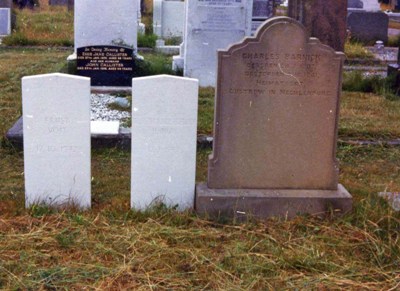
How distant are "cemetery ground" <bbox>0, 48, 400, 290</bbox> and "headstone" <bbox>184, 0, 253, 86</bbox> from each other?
16.8 ft

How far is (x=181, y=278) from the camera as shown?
4.14m

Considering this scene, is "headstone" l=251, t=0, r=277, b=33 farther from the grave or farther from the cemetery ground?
the cemetery ground

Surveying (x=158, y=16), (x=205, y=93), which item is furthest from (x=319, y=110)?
(x=158, y=16)

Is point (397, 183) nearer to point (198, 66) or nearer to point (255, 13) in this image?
point (198, 66)

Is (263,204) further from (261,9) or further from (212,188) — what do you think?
(261,9)

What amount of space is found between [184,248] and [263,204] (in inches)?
37.7

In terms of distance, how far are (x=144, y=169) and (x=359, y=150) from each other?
9.90 feet

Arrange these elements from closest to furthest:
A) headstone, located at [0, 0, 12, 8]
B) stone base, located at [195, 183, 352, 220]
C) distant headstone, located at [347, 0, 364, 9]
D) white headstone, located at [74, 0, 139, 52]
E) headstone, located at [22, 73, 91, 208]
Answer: headstone, located at [22, 73, 91, 208]
stone base, located at [195, 183, 352, 220]
white headstone, located at [74, 0, 139, 52]
headstone, located at [0, 0, 12, 8]
distant headstone, located at [347, 0, 364, 9]

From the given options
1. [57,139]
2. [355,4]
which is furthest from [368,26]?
[57,139]

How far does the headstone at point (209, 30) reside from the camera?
1087 cm

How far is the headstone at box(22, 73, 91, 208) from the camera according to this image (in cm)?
509

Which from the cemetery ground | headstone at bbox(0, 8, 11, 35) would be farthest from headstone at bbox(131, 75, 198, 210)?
headstone at bbox(0, 8, 11, 35)

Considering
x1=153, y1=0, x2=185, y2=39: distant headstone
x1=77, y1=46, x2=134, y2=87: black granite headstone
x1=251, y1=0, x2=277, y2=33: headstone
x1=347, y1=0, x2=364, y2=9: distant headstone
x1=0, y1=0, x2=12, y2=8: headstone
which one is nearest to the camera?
x1=77, y1=46, x2=134, y2=87: black granite headstone

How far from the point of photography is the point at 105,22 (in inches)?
425
